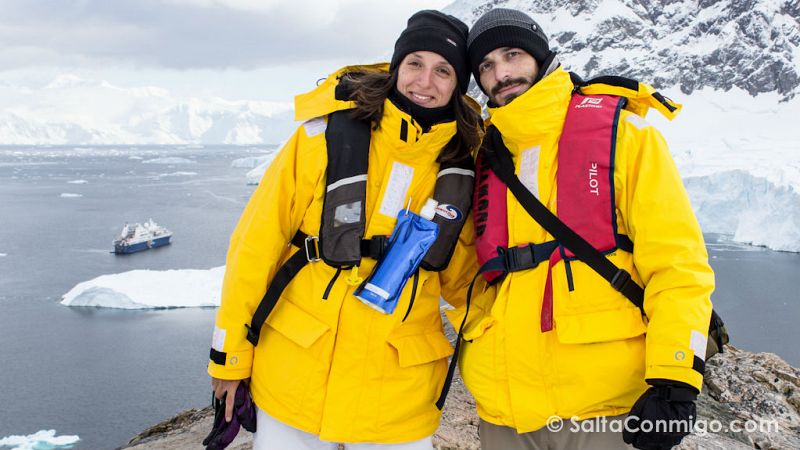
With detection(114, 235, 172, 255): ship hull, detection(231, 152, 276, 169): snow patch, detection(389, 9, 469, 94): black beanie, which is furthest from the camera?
detection(231, 152, 276, 169): snow patch

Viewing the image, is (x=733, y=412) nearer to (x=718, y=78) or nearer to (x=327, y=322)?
(x=327, y=322)

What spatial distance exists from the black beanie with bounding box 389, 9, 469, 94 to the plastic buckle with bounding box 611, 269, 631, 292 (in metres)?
0.87

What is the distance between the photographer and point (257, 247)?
Result: 194cm

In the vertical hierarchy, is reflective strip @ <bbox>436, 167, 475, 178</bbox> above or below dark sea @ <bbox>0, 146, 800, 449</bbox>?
above

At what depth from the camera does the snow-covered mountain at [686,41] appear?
3531 inches

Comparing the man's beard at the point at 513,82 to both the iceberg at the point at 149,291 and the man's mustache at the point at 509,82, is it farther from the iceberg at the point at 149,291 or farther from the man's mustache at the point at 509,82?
the iceberg at the point at 149,291

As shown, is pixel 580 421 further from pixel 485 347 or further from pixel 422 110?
pixel 422 110

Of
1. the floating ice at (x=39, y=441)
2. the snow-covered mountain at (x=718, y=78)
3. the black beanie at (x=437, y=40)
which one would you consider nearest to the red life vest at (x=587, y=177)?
the black beanie at (x=437, y=40)

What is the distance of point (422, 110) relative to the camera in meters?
2.04

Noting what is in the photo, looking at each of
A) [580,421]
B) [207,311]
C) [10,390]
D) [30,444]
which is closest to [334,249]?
[580,421]

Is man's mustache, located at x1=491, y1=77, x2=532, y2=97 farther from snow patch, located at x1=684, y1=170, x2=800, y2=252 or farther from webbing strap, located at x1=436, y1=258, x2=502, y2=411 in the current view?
snow patch, located at x1=684, y1=170, x2=800, y2=252

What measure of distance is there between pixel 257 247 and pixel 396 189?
50 cm

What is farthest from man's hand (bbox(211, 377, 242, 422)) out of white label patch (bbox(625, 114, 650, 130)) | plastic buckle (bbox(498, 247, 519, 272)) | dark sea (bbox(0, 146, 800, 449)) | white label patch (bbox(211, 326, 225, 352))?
dark sea (bbox(0, 146, 800, 449))

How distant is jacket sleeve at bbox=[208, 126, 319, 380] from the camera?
6.37 ft
